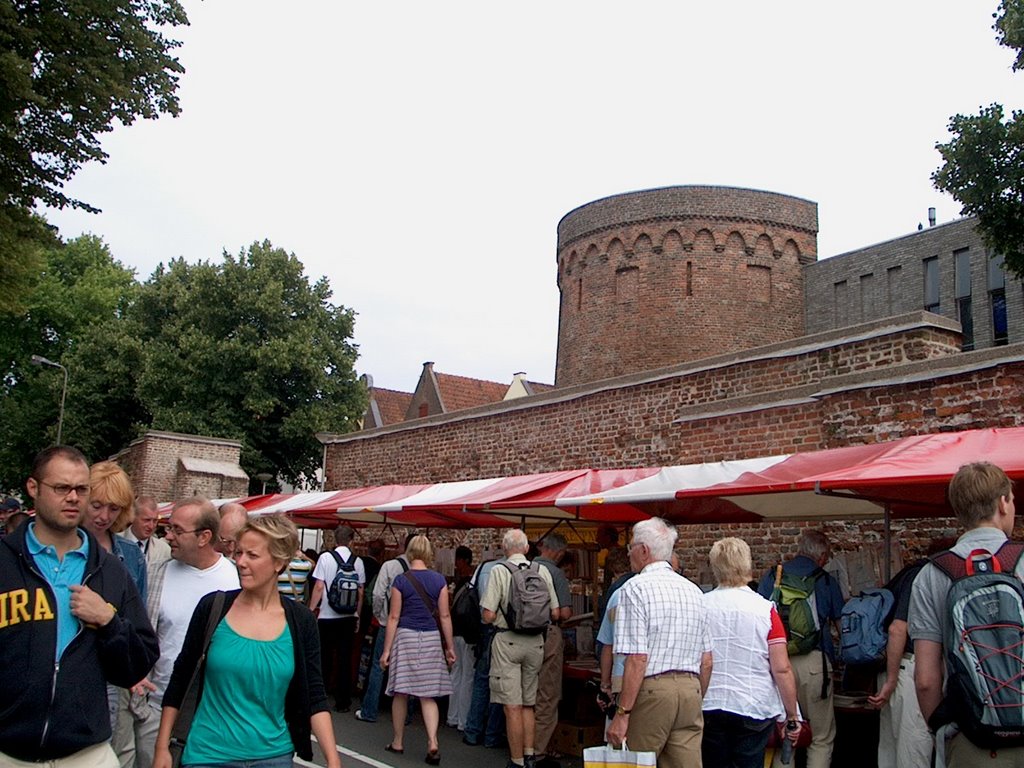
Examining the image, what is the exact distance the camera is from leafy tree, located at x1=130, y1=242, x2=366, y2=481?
105ft

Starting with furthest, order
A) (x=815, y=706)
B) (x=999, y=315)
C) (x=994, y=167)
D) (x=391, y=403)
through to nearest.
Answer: (x=391, y=403) < (x=999, y=315) < (x=994, y=167) < (x=815, y=706)

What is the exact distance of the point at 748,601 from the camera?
5.46 meters

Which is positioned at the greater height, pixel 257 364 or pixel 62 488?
pixel 257 364

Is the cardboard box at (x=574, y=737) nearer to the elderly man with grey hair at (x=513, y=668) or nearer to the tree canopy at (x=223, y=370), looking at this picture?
the elderly man with grey hair at (x=513, y=668)

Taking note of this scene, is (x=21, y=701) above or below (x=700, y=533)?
below

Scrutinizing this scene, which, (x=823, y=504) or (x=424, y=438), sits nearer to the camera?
(x=823, y=504)

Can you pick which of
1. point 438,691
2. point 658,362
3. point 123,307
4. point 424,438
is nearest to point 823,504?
point 438,691

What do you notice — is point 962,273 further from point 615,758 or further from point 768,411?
point 615,758

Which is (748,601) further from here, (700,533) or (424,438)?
(424,438)

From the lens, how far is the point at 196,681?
380cm

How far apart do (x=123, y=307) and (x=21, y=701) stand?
43327 millimetres

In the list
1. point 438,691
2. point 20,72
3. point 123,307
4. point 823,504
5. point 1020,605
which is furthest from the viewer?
point 123,307

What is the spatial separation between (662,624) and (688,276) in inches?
1028

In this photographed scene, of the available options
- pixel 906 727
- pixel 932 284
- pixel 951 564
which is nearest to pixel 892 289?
pixel 932 284
